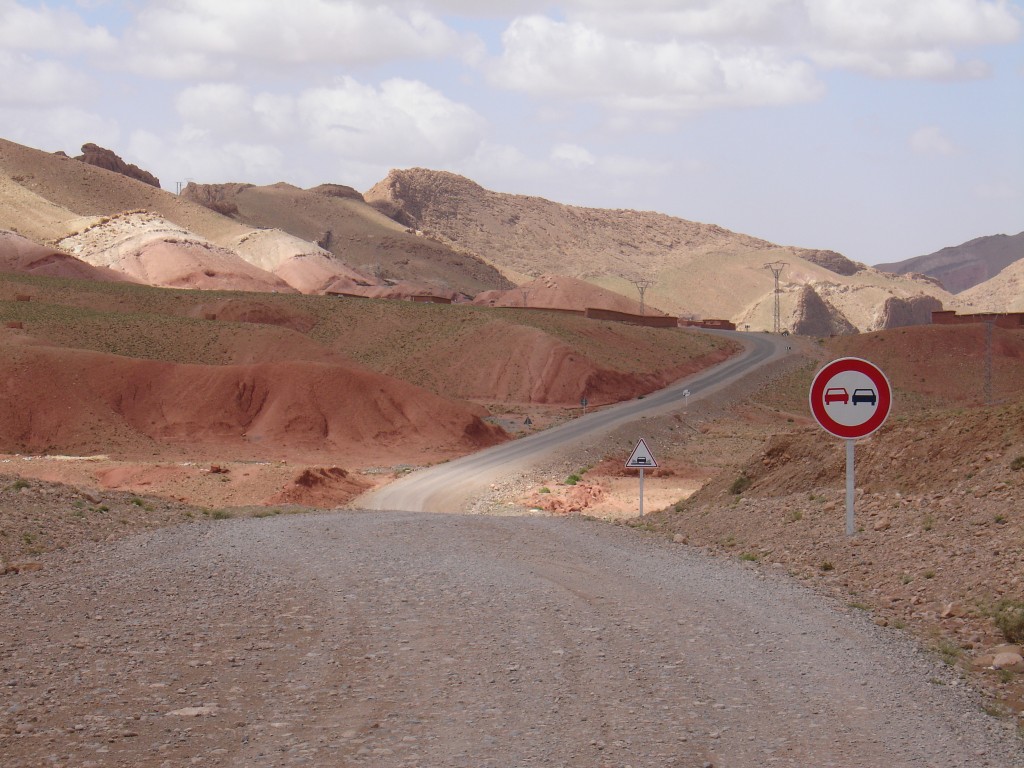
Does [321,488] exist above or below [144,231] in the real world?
below

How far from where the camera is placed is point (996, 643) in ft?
28.4

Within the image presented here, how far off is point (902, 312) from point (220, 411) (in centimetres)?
10217

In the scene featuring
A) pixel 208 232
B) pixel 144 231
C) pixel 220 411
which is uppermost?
pixel 208 232

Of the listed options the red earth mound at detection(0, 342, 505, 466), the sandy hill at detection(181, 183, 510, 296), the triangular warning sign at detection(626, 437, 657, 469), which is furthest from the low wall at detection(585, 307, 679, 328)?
the triangular warning sign at detection(626, 437, 657, 469)

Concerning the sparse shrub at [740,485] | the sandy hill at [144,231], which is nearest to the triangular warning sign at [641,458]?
the sparse shrub at [740,485]

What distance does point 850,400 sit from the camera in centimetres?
1223

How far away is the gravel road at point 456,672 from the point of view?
19.9 ft

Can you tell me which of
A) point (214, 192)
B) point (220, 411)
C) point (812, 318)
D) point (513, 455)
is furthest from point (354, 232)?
point (513, 455)

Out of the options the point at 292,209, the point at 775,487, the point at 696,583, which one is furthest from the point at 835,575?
the point at 292,209

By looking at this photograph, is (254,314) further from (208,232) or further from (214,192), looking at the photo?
(214,192)

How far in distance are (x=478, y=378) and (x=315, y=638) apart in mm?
68294

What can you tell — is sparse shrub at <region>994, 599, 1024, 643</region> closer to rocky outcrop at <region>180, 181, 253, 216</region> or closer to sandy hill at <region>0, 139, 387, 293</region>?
sandy hill at <region>0, 139, 387, 293</region>

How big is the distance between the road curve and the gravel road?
2670 cm

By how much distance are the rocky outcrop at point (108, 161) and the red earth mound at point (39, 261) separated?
55206mm
